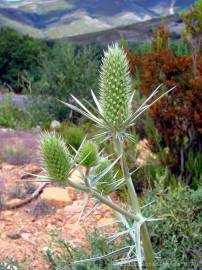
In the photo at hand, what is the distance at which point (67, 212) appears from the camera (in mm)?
5609

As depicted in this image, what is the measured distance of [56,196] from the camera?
232 inches

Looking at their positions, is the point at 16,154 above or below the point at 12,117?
above

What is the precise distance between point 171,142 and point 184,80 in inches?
26.1

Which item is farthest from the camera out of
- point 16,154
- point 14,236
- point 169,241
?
point 16,154

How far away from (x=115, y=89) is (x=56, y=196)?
3.47 m

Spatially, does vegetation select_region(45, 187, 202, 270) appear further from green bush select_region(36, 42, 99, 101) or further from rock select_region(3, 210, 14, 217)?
green bush select_region(36, 42, 99, 101)

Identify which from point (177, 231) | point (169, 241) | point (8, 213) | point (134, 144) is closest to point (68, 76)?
point (134, 144)

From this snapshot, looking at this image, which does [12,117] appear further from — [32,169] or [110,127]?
[110,127]

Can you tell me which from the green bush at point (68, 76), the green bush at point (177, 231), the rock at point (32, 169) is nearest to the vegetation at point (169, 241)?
the green bush at point (177, 231)

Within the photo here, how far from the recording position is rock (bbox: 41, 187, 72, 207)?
5801 millimetres

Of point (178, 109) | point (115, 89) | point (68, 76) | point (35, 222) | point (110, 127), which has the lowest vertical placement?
point (35, 222)

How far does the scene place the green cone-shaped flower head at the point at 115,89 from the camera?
2.52 meters

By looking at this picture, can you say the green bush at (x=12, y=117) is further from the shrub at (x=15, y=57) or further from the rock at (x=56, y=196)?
the shrub at (x=15, y=57)

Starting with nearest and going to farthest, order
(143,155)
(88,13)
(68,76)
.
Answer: (143,155) → (68,76) → (88,13)
